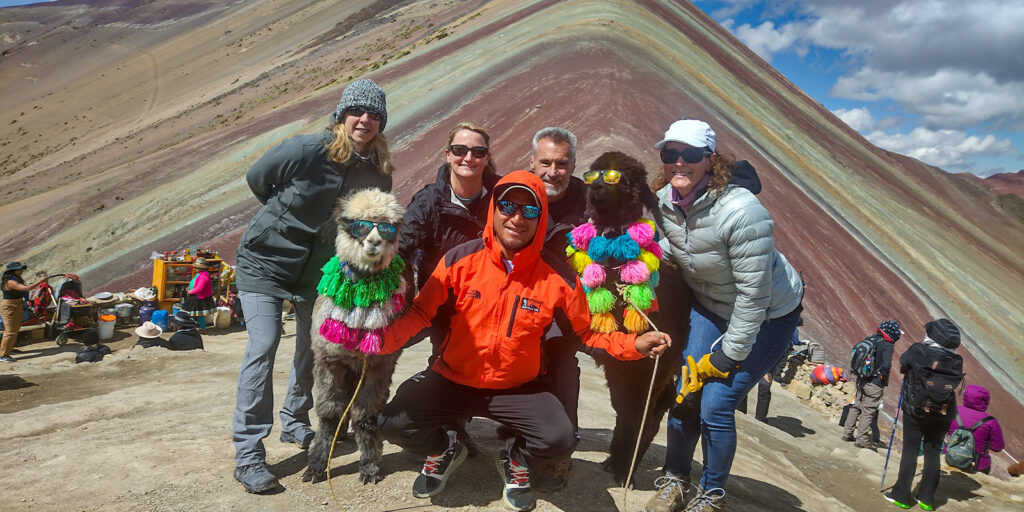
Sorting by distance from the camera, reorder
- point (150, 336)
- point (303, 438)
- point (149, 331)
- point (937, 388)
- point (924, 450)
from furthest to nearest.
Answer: point (149, 331)
point (150, 336)
point (924, 450)
point (937, 388)
point (303, 438)

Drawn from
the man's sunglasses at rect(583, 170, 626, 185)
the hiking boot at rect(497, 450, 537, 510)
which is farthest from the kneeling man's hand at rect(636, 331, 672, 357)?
the hiking boot at rect(497, 450, 537, 510)

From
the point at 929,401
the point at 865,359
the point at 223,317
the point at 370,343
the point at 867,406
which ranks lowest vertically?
the point at 223,317

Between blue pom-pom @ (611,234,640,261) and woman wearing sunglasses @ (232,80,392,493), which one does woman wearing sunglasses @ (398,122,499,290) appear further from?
blue pom-pom @ (611,234,640,261)

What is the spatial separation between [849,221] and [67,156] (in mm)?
48894

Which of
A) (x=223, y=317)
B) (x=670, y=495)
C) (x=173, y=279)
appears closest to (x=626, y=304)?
(x=670, y=495)

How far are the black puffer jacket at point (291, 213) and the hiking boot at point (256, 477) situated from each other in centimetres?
98

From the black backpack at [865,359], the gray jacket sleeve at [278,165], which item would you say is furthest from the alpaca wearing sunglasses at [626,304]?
the black backpack at [865,359]

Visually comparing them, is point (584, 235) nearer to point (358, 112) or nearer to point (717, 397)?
point (717, 397)

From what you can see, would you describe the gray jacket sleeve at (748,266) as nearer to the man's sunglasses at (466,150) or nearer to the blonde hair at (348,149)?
the man's sunglasses at (466,150)

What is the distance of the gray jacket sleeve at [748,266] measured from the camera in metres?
3.00

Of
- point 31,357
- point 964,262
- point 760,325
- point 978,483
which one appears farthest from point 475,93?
point 964,262

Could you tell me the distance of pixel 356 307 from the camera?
301 centimetres

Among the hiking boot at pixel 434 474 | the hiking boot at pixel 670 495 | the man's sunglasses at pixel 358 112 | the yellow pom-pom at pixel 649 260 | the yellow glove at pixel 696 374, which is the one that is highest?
the man's sunglasses at pixel 358 112

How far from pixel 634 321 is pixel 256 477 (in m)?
2.26
